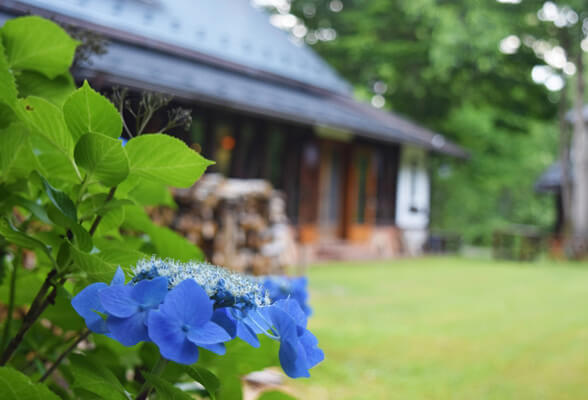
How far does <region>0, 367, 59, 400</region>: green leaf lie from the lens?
1.26 ft

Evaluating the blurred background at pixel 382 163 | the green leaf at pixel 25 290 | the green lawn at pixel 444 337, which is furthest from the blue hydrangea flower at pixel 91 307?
the green lawn at pixel 444 337

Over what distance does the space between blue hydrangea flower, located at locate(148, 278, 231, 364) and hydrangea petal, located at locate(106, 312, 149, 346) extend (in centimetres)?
2

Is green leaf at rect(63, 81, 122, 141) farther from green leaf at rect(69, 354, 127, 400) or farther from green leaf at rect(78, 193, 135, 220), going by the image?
green leaf at rect(69, 354, 127, 400)

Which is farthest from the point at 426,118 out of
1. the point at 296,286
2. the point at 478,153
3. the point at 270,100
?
the point at 296,286

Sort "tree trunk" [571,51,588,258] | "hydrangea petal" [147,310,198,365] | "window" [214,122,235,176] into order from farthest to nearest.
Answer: "tree trunk" [571,51,588,258], "window" [214,122,235,176], "hydrangea petal" [147,310,198,365]

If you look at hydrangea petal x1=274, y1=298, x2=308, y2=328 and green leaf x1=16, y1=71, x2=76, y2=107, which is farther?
green leaf x1=16, y1=71, x2=76, y2=107

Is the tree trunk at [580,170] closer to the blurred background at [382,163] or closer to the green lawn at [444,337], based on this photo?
the blurred background at [382,163]

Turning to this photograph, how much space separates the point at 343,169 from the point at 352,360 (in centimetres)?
789

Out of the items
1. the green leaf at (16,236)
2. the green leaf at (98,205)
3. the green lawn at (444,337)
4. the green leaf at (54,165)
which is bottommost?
the green lawn at (444,337)

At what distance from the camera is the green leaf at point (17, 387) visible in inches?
15.1

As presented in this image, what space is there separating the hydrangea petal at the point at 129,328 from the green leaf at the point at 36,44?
0.40 metres

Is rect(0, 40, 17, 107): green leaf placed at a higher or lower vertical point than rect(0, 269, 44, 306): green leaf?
higher

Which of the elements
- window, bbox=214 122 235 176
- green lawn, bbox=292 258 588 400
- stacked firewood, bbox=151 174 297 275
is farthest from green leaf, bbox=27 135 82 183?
window, bbox=214 122 235 176

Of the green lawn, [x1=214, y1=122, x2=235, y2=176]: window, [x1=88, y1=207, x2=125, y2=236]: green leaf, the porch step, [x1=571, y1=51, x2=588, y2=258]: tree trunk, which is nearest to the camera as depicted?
[x1=88, y1=207, x2=125, y2=236]: green leaf
